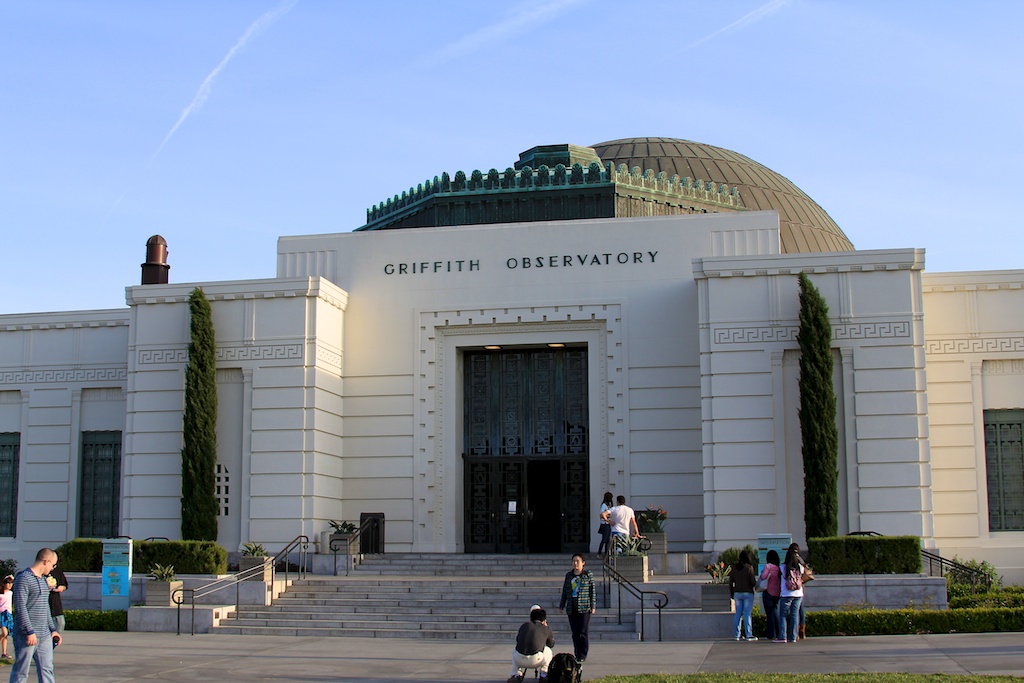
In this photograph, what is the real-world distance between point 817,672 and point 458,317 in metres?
15.1

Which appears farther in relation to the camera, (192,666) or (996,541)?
(996,541)

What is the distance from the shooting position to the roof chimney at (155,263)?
3072 centimetres

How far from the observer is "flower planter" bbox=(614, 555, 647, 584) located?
2169 centimetres

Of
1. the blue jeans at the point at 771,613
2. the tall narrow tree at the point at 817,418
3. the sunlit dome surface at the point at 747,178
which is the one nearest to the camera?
the blue jeans at the point at 771,613

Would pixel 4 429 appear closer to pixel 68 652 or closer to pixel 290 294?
pixel 290 294

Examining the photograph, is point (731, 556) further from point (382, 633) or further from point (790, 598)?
point (382, 633)

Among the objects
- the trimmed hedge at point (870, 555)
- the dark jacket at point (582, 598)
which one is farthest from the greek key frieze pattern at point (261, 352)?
the dark jacket at point (582, 598)

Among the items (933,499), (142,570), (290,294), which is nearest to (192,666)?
(142,570)

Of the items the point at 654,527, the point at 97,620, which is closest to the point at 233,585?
the point at 97,620

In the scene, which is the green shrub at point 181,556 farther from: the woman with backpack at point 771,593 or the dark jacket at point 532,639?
the dark jacket at point 532,639

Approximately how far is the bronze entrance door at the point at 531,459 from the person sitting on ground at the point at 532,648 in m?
14.0

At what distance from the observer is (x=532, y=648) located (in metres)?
13.9

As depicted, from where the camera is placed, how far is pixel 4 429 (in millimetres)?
30219

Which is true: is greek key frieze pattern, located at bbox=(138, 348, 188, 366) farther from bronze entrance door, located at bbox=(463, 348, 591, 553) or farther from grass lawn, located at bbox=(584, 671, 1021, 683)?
grass lawn, located at bbox=(584, 671, 1021, 683)
